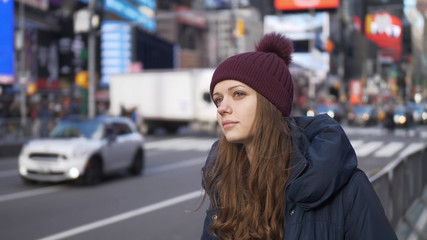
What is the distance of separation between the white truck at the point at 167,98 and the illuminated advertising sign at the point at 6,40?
32.2 ft

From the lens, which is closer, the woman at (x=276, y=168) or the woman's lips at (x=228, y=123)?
the woman at (x=276, y=168)

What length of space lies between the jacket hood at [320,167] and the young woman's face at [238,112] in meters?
0.23

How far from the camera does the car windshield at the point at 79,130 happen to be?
45.3 ft

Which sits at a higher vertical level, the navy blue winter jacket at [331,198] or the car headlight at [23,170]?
the navy blue winter jacket at [331,198]

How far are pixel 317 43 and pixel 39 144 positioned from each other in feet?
323

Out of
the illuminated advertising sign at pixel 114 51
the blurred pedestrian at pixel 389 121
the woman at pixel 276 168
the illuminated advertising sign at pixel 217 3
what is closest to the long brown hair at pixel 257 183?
the woman at pixel 276 168

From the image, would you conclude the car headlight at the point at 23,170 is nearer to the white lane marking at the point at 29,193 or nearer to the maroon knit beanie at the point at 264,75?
the white lane marking at the point at 29,193

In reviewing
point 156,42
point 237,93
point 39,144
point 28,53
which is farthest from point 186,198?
point 156,42

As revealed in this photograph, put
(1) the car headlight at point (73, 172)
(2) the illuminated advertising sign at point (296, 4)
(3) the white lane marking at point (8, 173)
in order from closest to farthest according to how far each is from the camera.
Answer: (1) the car headlight at point (73, 172) → (3) the white lane marking at point (8, 173) → (2) the illuminated advertising sign at point (296, 4)

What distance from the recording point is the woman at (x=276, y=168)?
75.2 inches

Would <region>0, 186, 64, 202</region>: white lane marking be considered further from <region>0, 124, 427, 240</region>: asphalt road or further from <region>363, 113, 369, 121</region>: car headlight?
<region>363, 113, 369, 121</region>: car headlight

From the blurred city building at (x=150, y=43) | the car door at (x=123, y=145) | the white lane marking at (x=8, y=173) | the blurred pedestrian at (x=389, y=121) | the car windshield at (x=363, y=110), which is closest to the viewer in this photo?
the car door at (x=123, y=145)

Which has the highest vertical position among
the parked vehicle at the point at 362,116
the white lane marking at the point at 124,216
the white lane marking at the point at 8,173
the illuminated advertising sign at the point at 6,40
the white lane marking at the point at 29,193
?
the illuminated advertising sign at the point at 6,40

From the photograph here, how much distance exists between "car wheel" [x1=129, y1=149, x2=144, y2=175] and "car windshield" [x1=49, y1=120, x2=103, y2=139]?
5.36 feet
